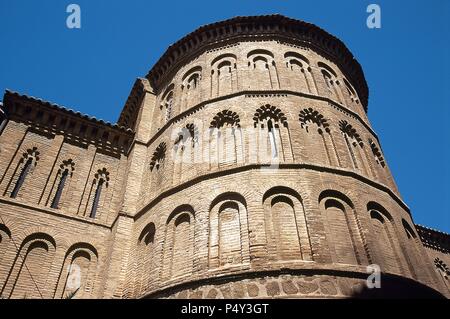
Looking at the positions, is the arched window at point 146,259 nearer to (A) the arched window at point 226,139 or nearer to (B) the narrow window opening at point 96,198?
(B) the narrow window opening at point 96,198

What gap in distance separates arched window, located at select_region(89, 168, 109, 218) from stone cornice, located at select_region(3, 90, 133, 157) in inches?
32.5

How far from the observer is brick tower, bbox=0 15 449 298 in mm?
7164

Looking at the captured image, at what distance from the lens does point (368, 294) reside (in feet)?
21.5

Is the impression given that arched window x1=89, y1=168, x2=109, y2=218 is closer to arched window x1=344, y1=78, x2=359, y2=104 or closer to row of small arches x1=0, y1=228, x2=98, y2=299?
row of small arches x1=0, y1=228, x2=98, y2=299

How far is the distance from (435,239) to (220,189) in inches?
400

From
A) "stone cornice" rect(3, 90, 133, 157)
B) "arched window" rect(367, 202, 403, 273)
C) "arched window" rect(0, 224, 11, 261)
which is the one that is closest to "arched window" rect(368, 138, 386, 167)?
"arched window" rect(367, 202, 403, 273)

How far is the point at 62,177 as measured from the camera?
1055 centimetres

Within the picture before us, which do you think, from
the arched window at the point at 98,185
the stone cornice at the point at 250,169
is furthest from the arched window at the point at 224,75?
the arched window at the point at 98,185

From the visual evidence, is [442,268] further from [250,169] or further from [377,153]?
[250,169]

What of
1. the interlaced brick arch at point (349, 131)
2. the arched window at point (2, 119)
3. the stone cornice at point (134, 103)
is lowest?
the interlaced brick arch at point (349, 131)

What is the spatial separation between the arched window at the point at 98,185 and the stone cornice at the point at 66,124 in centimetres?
83

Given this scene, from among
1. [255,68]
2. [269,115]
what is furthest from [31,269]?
[255,68]

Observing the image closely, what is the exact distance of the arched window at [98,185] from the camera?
1027 cm
